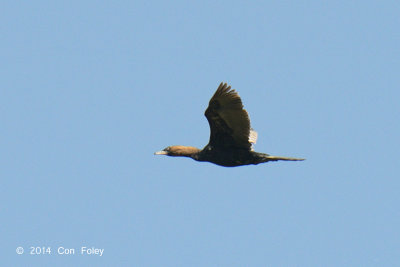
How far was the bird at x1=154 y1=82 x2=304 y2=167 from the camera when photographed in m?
23.1

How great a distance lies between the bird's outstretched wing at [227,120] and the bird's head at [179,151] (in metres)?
0.88

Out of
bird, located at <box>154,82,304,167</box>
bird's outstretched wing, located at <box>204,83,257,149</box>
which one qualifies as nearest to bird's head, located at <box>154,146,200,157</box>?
bird, located at <box>154,82,304,167</box>

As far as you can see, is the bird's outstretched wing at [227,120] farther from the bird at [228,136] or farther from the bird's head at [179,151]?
the bird's head at [179,151]

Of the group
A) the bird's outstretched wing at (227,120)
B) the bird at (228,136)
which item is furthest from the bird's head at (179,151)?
the bird's outstretched wing at (227,120)

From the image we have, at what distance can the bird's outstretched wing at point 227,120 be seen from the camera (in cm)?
2303

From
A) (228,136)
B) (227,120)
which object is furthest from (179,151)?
(227,120)

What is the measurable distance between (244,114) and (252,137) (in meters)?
1.87

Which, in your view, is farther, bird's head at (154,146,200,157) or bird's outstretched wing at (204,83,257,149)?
bird's head at (154,146,200,157)

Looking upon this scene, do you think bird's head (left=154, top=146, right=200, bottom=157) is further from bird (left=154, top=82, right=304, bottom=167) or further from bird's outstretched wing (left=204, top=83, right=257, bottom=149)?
bird's outstretched wing (left=204, top=83, right=257, bottom=149)

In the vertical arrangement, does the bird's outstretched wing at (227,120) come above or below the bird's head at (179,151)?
above

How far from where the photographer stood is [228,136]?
78.7ft

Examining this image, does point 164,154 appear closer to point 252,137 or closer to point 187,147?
point 187,147

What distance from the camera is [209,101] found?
76.1 ft

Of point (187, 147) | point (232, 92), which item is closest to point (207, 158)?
point (187, 147)
